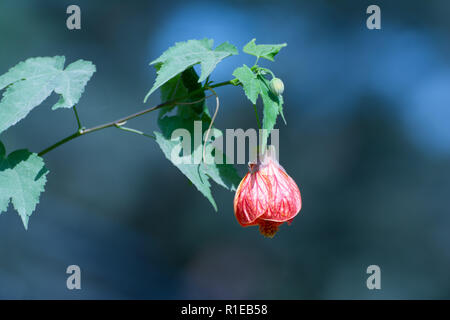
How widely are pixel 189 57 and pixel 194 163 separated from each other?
0.15 meters

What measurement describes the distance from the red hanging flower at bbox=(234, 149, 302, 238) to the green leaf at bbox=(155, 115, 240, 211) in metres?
0.03

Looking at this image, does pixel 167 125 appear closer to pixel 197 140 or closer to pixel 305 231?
pixel 197 140

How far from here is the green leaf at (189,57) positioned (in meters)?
0.64

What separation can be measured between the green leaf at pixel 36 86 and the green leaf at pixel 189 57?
100 mm

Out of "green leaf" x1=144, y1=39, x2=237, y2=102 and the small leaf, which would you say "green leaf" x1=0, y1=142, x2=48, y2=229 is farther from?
the small leaf

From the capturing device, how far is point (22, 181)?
0.65 metres

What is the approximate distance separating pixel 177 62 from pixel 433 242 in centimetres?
290

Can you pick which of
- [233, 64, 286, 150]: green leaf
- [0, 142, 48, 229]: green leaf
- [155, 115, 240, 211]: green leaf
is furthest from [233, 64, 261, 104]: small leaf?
[0, 142, 48, 229]: green leaf

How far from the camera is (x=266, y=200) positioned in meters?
0.72

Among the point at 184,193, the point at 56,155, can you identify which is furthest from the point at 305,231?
the point at 56,155

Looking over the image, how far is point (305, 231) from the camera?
9.77ft

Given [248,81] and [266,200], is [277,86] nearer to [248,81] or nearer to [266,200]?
[248,81]

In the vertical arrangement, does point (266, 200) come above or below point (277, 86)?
below

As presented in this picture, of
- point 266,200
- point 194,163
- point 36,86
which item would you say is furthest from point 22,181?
point 266,200
